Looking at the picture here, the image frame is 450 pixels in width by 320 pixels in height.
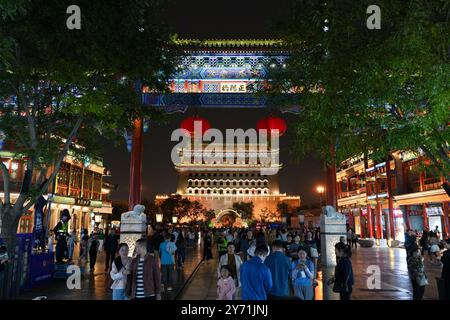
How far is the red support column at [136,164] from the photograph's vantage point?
17.7 metres

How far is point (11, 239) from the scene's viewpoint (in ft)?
30.6

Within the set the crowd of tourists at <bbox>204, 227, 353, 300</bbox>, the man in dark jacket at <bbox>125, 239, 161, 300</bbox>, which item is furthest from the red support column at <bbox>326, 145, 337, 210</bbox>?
the man in dark jacket at <bbox>125, 239, 161, 300</bbox>

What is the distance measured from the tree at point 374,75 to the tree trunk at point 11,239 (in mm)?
7383

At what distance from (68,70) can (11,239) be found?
441cm

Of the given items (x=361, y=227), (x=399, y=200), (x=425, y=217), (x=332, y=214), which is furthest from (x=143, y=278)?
(x=361, y=227)

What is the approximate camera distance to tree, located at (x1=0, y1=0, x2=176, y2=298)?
772 cm

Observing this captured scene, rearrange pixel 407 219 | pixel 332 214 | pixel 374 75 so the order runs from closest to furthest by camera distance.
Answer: pixel 374 75
pixel 332 214
pixel 407 219

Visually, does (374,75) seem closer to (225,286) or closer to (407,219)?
(225,286)

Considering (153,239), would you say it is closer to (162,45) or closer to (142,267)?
(162,45)

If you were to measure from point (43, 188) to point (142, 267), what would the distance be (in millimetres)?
5567

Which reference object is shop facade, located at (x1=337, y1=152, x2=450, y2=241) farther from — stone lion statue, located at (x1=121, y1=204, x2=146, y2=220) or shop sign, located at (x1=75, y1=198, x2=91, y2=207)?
shop sign, located at (x1=75, y1=198, x2=91, y2=207)

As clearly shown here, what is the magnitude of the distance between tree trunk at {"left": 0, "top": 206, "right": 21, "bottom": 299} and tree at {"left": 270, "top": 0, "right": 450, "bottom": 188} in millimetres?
7383

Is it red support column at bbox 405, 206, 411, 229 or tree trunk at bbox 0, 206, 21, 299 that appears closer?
tree trunk at bbox 0, 206, 21, 299
